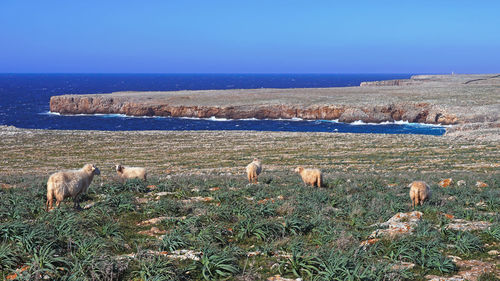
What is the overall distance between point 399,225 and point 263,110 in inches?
3060

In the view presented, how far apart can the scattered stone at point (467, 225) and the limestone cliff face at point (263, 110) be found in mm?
66214

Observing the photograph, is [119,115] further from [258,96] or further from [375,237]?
[375,237]

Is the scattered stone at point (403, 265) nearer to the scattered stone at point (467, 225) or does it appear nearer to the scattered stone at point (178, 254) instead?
the scattered stone at point (467, 225)

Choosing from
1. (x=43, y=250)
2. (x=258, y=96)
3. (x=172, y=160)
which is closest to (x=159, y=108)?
(x=258, y=96)

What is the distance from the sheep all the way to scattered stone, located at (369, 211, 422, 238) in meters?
7.56

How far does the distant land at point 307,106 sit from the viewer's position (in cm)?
7543

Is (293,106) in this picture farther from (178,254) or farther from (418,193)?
(178,254)

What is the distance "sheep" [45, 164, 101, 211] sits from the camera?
35.3 feet

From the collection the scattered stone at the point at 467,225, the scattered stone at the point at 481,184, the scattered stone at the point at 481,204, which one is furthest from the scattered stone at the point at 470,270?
the scattered stone at the point at 481,184

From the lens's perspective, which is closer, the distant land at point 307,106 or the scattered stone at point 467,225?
the scattered stone at point 467,225

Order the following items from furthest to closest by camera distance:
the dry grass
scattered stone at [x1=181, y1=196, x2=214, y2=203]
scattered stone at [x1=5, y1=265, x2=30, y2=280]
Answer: the dry grass → scattered stone at [x1=181, y1=196, x2=214, y2=203] → scattered stone at [x1=5, y1=265, x2=30, y2=280]

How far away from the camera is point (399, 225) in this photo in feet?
30.8

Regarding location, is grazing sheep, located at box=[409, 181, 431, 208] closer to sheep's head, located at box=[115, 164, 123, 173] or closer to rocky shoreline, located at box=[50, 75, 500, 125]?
sheep's head, located at box=[115, 164, 123, 173]

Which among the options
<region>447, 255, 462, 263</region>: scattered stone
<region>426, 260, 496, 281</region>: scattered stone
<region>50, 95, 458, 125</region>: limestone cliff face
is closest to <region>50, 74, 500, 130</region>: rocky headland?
<region>50, 95, 458, 125</region>: limestone cliff face
